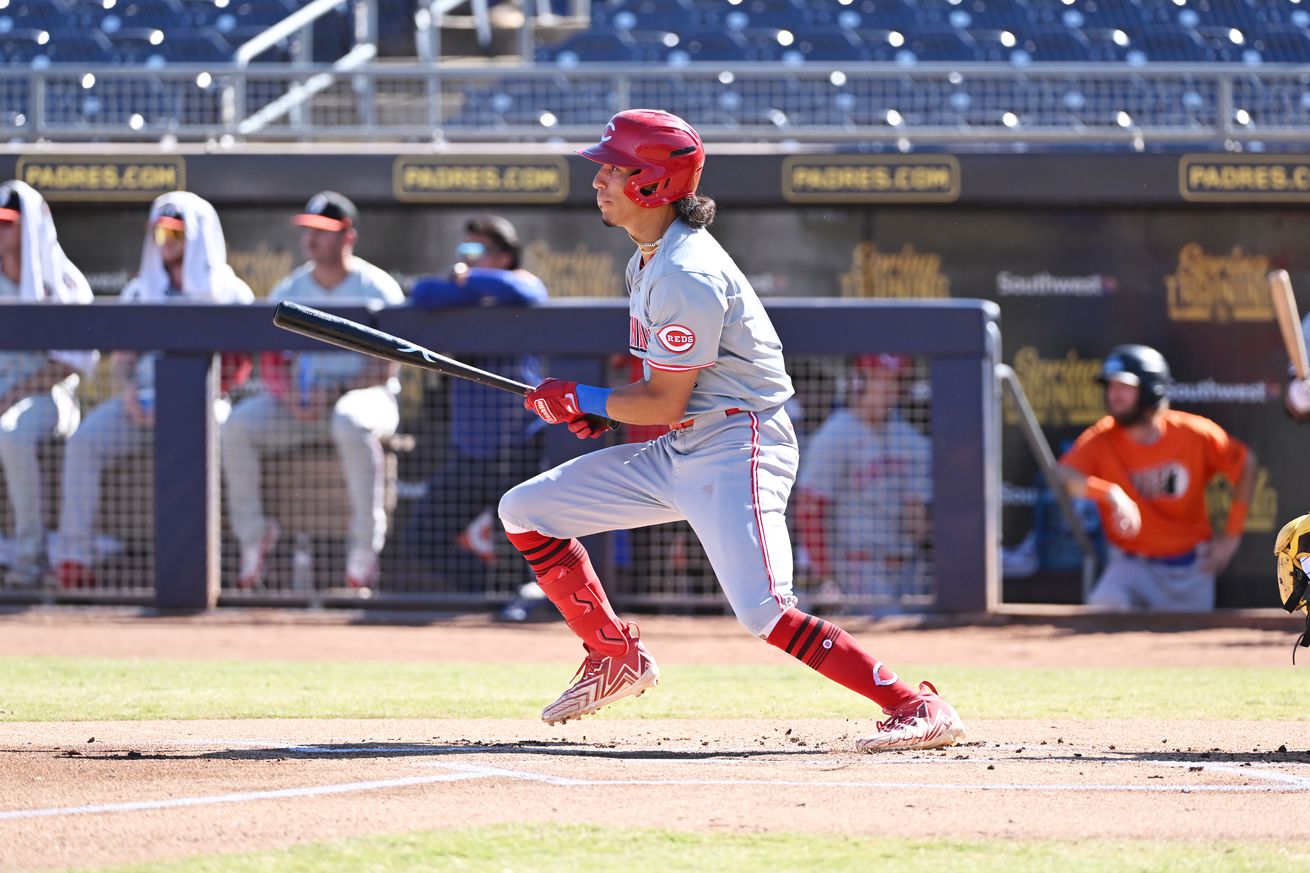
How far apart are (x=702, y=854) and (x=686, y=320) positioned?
168cm

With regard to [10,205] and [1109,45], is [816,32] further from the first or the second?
[10,205]

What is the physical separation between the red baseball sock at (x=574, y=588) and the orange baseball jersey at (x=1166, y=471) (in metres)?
4.78

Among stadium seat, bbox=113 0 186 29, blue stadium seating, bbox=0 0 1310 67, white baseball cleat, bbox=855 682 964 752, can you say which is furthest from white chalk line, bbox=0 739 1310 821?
stadium seat, bbox=113 0 186 29

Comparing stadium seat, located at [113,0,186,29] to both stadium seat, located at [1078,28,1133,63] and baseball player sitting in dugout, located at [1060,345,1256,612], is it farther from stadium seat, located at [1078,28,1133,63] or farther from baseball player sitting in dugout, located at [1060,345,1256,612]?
baseball player sitting in dugout, located at [1060,345,1256,612]

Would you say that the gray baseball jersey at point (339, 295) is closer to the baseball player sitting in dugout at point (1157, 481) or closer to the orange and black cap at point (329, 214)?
the orange and black cap at point (329, 214)

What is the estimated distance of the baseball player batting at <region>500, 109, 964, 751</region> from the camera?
4676 mm

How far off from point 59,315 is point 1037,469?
5.31 m

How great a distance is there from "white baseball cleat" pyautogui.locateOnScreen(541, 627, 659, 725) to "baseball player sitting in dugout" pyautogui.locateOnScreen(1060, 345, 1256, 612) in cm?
467

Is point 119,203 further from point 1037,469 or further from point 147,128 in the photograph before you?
point 1037,469

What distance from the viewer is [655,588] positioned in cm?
895

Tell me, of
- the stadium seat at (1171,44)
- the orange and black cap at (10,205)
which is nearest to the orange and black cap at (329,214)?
the orange and black cap at (10,205)

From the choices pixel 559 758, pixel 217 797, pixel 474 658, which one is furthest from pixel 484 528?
pixel 217 797

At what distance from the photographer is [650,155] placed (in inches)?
187

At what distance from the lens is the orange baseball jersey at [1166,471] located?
30.4 ft
